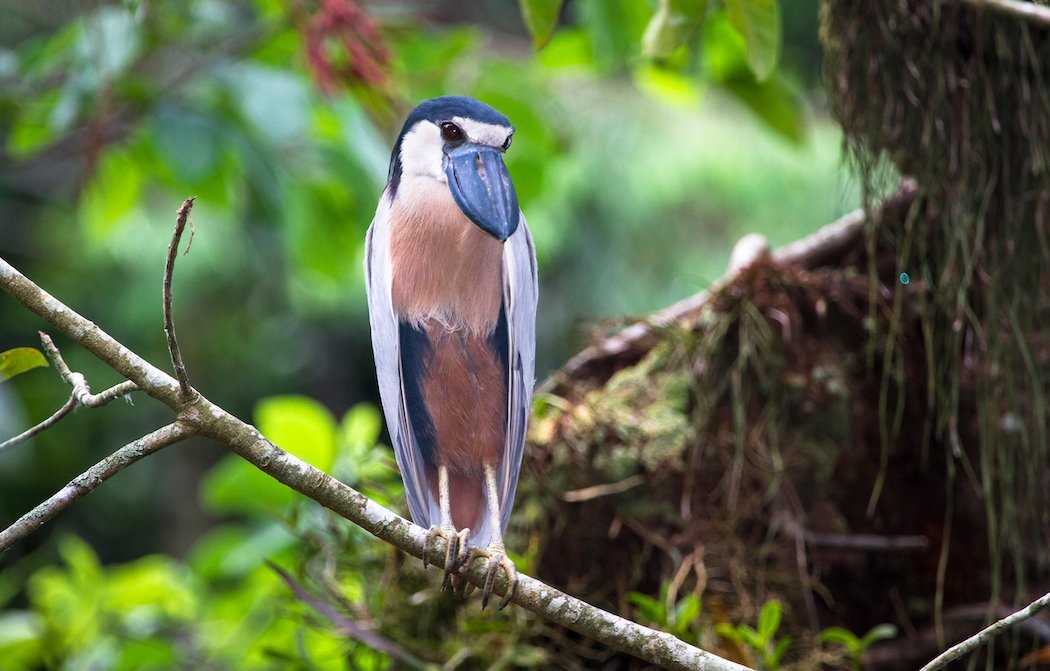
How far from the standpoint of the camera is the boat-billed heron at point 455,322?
1.25m

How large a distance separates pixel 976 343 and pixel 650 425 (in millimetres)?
644

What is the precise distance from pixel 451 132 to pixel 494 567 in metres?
0.55

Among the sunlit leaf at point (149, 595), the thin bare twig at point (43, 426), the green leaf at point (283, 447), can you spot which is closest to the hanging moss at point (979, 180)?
the thin bare twig at point (43, 426)

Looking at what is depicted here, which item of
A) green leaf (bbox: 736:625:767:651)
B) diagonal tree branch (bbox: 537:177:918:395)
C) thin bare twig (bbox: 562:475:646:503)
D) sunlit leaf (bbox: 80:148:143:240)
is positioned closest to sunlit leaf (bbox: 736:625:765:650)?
green leaf (bbox: 736:625:767:651)

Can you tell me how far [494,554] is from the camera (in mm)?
1447

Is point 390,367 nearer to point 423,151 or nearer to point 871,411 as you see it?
point 423,151

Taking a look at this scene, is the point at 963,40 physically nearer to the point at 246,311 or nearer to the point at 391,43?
the point at 391,43

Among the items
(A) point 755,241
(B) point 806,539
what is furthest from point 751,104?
(B) point 806,539

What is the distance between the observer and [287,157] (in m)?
2.94

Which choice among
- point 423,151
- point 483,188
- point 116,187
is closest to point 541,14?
point 423,151

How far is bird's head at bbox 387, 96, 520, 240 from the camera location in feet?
3.81

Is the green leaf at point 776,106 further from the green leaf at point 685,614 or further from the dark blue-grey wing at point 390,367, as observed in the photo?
the dark blue-grey wing at point 390,367

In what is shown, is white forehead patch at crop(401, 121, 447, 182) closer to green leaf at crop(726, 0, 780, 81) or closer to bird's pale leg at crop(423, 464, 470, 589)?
bird's pale leg at crop(423, 464, 470, 589)

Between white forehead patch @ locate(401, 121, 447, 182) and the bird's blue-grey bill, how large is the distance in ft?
0.18
